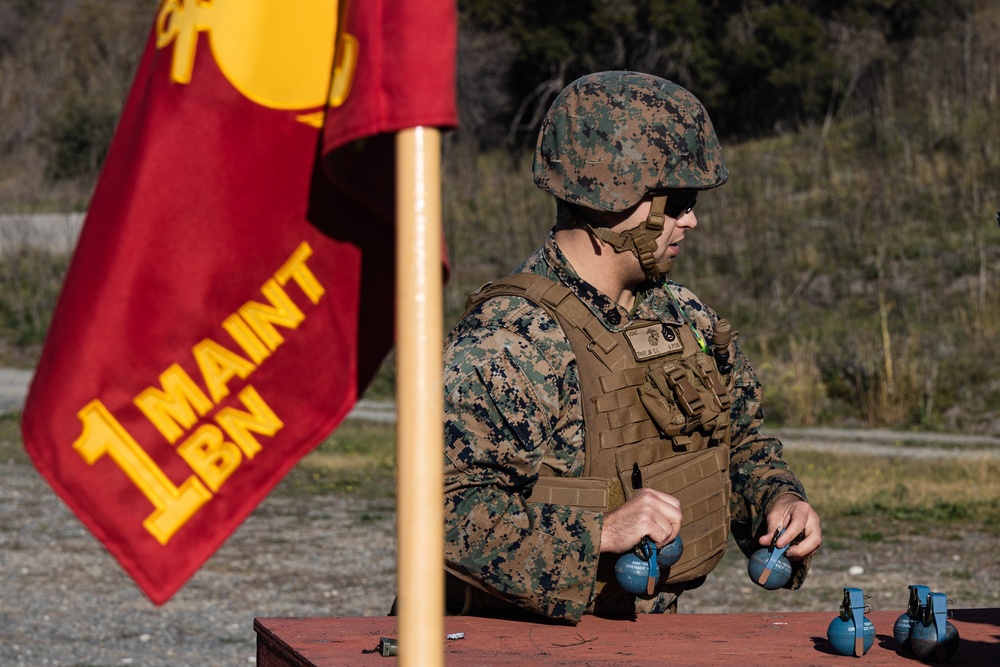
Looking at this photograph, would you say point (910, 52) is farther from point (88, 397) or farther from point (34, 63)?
point (88, 397)

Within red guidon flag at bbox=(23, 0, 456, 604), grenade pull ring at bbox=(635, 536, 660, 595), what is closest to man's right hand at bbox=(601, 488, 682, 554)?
grenade pull ring at bbox=(635, 536, 660, 595)

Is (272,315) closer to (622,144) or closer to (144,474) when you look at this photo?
(144,474)

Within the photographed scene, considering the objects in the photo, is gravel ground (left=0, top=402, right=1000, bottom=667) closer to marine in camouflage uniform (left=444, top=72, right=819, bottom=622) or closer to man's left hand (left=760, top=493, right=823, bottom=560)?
marine in camouflage uniform (left=444, top=72, right=819, bottom=622)

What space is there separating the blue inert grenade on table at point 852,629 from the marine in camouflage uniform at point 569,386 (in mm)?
401

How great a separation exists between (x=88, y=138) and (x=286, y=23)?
32.7m

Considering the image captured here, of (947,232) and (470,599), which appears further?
(947,232)

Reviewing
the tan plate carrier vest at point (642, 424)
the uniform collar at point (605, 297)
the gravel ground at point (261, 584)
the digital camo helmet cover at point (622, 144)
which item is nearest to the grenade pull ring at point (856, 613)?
the tan plate carrier vest at point (642, 424)

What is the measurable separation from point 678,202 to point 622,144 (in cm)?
22

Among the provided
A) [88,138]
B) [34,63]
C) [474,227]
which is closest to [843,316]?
[474,227]

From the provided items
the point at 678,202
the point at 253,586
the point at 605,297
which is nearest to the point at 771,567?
the point at 605,297

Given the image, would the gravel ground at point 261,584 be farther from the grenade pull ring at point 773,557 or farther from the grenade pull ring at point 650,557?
the grenade pull ring at point 650,557

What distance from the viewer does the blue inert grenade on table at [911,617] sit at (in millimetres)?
Result: 2979

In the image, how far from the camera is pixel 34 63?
40.8 metres

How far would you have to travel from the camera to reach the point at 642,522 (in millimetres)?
3070
